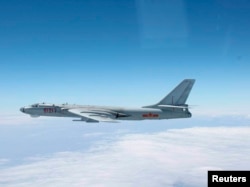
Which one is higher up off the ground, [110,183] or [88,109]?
[88,109]

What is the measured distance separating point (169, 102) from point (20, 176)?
138 m

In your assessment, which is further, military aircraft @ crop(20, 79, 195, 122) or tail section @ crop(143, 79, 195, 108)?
tail section @ crop(143, 79, 195, 108)

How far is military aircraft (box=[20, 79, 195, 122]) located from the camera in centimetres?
3108

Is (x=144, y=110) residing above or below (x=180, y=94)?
below

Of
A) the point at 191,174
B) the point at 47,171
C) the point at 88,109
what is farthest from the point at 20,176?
the point at 88,109

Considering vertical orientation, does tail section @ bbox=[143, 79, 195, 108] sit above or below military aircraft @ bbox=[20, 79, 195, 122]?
above

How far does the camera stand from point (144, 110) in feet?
106

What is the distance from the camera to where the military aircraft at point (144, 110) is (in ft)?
102

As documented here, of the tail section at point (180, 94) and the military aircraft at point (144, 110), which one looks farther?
the tail section at point (180, 94)

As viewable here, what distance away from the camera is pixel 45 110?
117ft

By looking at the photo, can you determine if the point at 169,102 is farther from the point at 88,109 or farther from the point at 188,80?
the point at 88,109

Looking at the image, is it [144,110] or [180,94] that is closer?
[180,94]

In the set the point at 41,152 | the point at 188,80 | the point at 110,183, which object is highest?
the point at 188,80

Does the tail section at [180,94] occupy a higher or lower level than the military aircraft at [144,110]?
higher
